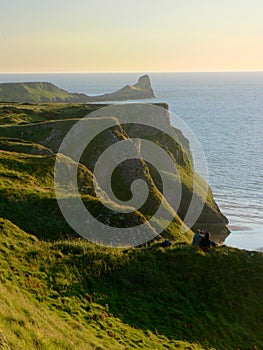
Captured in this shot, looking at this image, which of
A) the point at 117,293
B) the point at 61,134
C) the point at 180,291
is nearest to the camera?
the point at 117,293

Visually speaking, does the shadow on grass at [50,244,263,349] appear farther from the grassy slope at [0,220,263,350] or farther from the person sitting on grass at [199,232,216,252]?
the person sitting on grass at [199,232,216,252]

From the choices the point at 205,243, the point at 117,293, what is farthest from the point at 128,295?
the point at 205,243

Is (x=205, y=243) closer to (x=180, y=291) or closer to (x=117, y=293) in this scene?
(x=180, y=291)

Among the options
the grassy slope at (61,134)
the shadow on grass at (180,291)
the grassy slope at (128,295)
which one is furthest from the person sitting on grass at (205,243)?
the grassy slope at (61,134)

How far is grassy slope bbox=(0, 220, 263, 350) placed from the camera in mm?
21500

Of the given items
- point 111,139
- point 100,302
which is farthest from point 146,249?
point 111,139

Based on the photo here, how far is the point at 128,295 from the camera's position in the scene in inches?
1099

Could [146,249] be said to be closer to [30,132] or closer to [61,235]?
[61,235]

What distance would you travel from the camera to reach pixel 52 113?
8869cm

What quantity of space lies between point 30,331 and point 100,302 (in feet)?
28.9

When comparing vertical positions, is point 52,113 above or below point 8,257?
above

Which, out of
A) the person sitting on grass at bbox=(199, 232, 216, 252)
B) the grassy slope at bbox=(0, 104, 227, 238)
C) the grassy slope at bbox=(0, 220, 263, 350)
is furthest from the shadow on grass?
the grassy slope at bbox=(0, 104, 227, 238)

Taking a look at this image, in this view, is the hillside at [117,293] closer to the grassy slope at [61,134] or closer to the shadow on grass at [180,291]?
the shadow on grass at [180,291]

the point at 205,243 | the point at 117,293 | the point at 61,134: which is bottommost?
the point at 117,293
